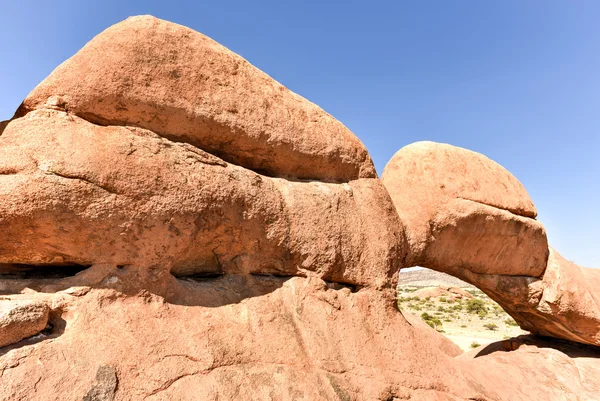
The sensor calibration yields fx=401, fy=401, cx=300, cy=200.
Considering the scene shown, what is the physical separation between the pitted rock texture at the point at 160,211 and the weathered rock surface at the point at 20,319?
2.04 feet

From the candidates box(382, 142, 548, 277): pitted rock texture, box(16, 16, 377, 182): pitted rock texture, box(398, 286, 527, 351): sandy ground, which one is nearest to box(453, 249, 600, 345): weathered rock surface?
box(382, 142, 548, 277): pitted rock texture

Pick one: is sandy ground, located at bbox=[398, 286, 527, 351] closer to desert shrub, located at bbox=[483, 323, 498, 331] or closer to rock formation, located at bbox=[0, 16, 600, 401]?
desert shrub, located at bbox=[483, 323, 498, 331]

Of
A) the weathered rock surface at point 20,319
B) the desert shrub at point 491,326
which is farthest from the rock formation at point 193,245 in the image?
the desert shrub at point 491,326

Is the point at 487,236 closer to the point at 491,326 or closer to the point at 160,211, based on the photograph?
the point at 160,211

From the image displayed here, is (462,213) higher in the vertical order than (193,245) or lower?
higher

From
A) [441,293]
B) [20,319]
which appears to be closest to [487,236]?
[20,319]

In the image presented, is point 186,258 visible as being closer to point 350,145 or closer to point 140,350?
point 140,350

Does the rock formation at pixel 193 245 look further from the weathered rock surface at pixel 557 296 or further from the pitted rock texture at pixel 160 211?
the weathered rock surface at pixel 557 296

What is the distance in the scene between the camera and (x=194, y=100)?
473cm

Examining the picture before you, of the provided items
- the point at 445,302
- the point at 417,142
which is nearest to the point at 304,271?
the point at 417,142

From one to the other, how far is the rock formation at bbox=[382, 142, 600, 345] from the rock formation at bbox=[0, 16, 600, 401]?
0.87 meters

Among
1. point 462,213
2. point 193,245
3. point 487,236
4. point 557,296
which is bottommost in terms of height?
point 193,245

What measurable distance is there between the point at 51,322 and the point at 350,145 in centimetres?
439

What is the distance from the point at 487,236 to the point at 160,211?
5.93m
